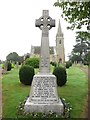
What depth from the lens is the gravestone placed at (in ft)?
40.5

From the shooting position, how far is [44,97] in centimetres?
1268

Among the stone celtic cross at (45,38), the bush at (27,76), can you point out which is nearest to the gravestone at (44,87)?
the stone celtic cross at (45,38)

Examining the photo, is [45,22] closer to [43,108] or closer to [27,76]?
[43,108]

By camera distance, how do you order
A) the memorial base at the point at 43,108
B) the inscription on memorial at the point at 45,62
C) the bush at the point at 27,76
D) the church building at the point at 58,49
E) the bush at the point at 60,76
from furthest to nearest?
1. the church building at the point at 58,49
2. the bush at the point at 27,76
3. the bush at the point at 60,76
4. the inscription on memorial at the point at 45,62
5. the memorial base at the point at 43,108

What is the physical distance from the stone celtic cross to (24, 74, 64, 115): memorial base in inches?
19.3

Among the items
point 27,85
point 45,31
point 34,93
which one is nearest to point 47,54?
point 45,31

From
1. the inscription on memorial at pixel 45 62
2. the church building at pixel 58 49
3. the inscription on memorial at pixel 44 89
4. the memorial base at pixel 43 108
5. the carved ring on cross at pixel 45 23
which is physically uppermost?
the church building at pixel 58 49

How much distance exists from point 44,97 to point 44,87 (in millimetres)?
475

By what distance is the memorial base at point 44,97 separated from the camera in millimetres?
12336

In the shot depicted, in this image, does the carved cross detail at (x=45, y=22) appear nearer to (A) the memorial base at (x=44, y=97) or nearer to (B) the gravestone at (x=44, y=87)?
(B) the gravestone at (x=44, y=87)

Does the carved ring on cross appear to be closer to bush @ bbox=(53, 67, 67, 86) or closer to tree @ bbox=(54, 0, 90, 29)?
tree @ bbox=(54, 0, 90, 29)

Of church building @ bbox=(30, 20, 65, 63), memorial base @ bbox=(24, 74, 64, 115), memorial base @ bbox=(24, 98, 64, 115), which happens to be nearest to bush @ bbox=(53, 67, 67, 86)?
memorial base @ bbox=(24, 74, 64, 115)

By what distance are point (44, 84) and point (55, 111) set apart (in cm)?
140

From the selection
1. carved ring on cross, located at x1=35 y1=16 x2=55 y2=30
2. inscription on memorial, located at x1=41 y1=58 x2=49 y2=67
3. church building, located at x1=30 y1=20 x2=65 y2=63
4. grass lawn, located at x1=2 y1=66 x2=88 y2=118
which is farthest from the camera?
church building, located at x1=30 y1=20 x2=65 y2=63
